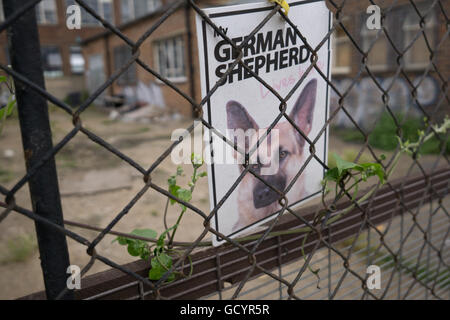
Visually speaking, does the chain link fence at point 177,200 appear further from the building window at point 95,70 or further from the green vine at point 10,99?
the building window at point 95,70

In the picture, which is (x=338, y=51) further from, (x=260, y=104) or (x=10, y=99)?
(x=10, y=99)

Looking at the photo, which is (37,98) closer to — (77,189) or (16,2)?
(16,2)

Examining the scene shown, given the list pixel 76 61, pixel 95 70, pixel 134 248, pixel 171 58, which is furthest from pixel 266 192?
pixel 76 61

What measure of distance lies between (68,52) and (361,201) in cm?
1566

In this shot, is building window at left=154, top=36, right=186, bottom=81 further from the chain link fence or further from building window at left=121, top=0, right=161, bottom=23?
the chain link fence

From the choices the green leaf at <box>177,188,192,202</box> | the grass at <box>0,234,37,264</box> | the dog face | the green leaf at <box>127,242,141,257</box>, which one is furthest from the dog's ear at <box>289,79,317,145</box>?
the grass at <box>0,234,37,264</box>

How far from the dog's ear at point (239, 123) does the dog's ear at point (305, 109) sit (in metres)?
0.12

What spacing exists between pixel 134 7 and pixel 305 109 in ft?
52.8

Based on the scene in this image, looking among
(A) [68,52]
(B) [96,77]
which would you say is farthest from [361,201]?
(A) [68,52]

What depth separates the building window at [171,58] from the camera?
9.86 m

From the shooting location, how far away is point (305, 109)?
709 mm

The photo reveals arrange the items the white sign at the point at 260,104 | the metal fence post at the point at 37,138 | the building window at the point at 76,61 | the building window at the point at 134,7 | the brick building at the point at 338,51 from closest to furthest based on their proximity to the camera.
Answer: the metal fence post at the point at 37,138, the white sign at the point at 260,104, the brick building at the point at 338,51, the building window at the point at 76,61, the building window at the point at 134,7

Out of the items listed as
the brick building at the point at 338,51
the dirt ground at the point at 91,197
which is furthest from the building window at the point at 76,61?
the dirt ground at the point at 91,197
